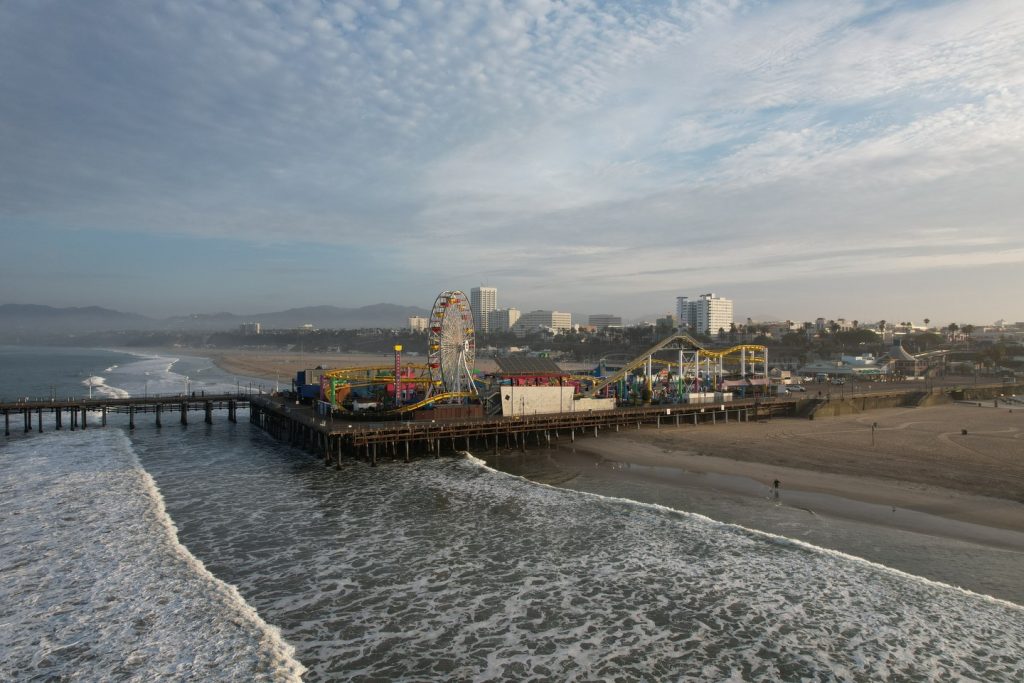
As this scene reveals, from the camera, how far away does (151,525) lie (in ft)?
78.2

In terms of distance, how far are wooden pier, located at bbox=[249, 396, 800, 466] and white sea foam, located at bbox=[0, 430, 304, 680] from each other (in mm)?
12872

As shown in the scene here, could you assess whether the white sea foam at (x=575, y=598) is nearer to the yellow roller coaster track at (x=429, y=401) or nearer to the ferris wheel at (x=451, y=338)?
the yellow roller coaster track at (x=429, y=401)

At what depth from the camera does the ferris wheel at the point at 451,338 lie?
48406mm

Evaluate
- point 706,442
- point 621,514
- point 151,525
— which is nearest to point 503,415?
point 706,442

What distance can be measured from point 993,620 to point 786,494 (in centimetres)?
1242

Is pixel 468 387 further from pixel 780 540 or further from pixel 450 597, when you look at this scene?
pixel 450 597

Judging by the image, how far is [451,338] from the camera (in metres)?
49.4

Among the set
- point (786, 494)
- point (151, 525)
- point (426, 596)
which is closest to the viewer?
point (426, 596)

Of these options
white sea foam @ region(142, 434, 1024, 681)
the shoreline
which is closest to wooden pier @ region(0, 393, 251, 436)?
white sea foam @ region(142, 434, 1024, 681)

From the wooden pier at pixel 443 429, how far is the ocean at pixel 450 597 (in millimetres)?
9608

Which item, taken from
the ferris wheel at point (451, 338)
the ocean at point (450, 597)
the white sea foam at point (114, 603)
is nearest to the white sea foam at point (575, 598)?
the ocean at point (450, 597)

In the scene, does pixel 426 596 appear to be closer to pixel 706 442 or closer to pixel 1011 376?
pixel 706 442

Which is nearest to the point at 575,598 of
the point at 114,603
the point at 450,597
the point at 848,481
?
the point at 450,597

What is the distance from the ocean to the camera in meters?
14.3
